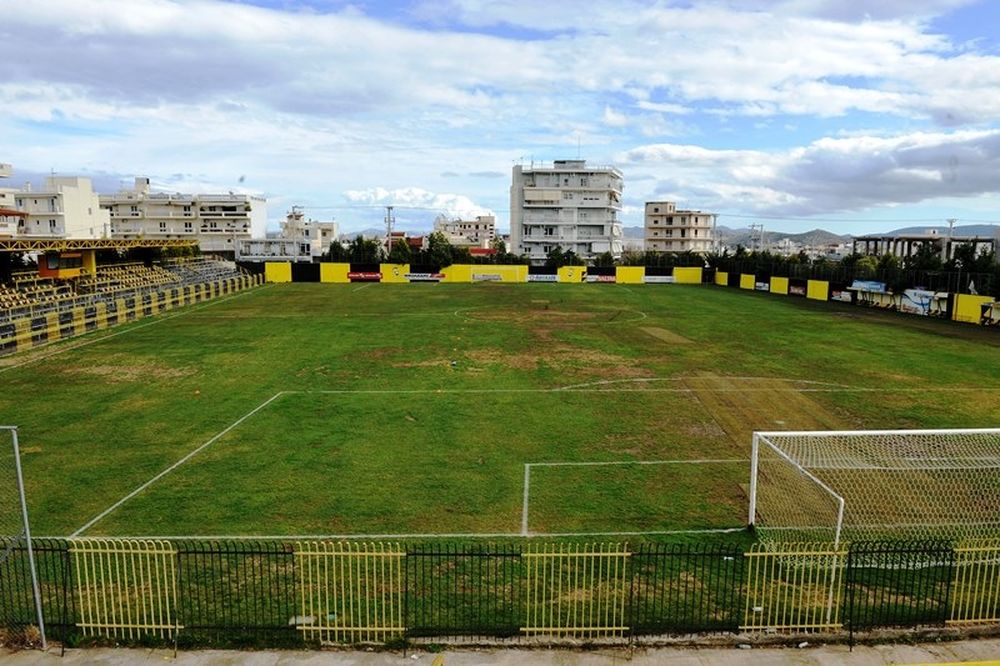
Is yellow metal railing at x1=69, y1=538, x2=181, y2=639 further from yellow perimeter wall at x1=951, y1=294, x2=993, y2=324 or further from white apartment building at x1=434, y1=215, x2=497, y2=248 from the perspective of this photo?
white apartment building at x1=434, y1=215, x2=497, y2=248

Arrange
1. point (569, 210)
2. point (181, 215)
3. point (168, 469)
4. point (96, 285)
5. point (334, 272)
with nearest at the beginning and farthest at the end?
point (168, 469) → point (96, 285) → point (334, 272) → point (569, 210) → point (181, 215)

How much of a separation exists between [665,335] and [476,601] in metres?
29.7

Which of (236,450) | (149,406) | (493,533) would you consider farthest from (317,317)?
(493,533)

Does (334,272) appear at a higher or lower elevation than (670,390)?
higher

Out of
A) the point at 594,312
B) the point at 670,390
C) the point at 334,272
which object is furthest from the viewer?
the point at 334,272

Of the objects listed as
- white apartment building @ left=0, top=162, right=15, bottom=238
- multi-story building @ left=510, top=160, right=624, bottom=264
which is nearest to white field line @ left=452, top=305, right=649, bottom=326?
white apartment building @ left=0, top=162, right=15, bottom=238

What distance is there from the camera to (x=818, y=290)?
6106cm

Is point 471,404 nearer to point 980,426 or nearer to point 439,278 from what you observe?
point 980,426

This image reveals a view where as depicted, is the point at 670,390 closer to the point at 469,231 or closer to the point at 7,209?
the point at 7,209

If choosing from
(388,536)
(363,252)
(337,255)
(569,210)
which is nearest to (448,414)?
(388,536)

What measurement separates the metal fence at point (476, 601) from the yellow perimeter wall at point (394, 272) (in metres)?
65.6

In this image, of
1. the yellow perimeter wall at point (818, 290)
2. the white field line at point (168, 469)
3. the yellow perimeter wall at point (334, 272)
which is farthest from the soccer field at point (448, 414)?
the yellow perimeter wall at point (334, 272)

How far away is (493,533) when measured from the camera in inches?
545

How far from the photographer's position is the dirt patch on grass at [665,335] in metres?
36.8
